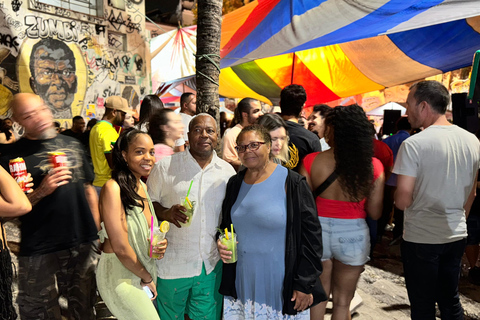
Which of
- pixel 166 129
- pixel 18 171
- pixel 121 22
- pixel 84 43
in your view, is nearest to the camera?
pixel 18 171

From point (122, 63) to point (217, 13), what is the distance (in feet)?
17.4

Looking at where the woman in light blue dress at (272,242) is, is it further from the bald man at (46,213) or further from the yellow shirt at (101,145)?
the yellow shirt at (101,145)

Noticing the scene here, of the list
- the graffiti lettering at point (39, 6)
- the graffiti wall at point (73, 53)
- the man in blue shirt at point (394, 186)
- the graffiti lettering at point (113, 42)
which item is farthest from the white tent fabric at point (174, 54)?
the man in blue shirt at point (394, 186)

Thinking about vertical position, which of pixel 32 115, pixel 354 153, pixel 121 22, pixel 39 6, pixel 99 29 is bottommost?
pixel 354 153

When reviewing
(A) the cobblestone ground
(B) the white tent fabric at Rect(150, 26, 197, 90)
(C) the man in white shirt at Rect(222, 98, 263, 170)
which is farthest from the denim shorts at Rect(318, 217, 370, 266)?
(B) the white tent fabric at Rect(150, 26, 197, 90)

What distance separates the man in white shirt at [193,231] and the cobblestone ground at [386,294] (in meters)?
Answer: 1.53

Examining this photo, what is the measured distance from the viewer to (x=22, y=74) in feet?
23.1

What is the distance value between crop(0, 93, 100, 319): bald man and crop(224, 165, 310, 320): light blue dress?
135cm

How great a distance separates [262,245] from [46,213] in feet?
5.47

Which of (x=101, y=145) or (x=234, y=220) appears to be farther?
(x=101, y=145)

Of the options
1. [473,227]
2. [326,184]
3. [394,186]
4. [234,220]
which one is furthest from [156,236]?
[394,186]

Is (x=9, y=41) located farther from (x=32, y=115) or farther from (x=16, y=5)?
(x=32, y=115)

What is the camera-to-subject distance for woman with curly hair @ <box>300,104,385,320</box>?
2.59 metres

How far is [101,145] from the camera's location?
385cm
